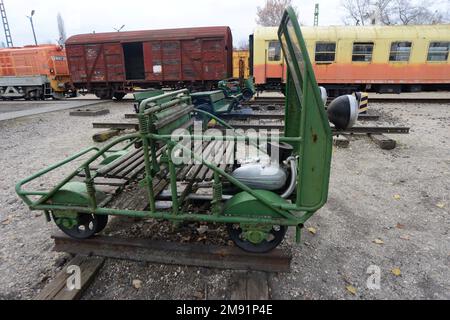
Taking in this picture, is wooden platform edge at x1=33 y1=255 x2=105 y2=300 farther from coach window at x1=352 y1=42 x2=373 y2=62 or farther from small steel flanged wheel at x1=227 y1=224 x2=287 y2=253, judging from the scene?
coach window at x1=352 y1=42 x2=373 y2=62

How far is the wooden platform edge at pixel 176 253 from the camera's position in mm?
2510

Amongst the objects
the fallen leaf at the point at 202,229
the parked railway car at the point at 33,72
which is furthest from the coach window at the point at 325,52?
the parked railway car at the point at 33,72

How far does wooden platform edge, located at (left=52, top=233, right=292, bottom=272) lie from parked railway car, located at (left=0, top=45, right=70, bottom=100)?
1692cm

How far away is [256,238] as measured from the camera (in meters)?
2.46

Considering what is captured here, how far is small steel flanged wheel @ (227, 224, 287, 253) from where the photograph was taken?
246cm

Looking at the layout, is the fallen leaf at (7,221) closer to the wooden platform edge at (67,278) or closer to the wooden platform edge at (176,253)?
the wooden platform edge at (176,253)

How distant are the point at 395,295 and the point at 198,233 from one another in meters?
1.88

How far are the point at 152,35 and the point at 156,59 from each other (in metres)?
1.18

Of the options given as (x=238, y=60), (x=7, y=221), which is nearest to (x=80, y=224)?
(x=7, y=221)

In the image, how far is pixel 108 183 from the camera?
3102 millimetres

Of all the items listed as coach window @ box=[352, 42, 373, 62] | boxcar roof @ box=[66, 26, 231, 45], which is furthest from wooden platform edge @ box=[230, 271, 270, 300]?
coach window @ box=[352, 42, 373, 62]

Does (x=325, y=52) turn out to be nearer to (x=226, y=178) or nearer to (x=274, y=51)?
(x=274, y=51)
